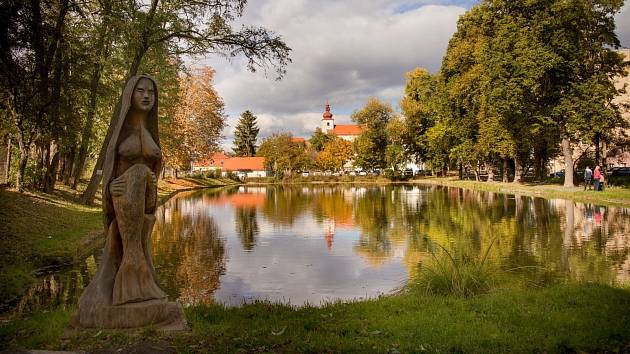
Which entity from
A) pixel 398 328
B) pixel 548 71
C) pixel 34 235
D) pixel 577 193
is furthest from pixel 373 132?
pixel 398 328

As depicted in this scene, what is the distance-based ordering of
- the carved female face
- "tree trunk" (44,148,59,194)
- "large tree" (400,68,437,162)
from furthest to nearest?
"large tree" (400,68,437,162) → "tree trunk" (44,148,59,194) → the carved female face

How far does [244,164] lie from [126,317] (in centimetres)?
10381

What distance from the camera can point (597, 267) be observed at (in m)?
11.5

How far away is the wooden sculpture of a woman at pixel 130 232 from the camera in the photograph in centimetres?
609

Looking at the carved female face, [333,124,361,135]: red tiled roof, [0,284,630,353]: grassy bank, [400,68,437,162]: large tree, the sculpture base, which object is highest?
[333,124,361,135]: red tiled roof

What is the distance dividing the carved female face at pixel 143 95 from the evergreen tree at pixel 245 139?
113 meters

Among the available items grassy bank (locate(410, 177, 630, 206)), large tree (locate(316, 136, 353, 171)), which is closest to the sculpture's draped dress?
grassy bank (locate(410, 177, 630, 206))

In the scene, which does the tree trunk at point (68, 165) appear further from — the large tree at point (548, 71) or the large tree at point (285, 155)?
the large tree at point (285, 155)

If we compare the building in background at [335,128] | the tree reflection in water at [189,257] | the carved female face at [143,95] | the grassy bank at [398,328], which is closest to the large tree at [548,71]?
the tree reflection in water at [189,257]

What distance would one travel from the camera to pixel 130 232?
20.2 ft

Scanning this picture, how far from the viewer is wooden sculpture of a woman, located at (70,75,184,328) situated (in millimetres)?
6094

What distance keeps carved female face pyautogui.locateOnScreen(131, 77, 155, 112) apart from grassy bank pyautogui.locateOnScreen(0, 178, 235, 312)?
494 centimetres

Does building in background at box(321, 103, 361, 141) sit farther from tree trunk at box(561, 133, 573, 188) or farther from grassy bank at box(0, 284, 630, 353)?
grassy bank at box(0, 284, 630, 353)

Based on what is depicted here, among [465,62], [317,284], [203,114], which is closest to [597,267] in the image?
[317,284]
